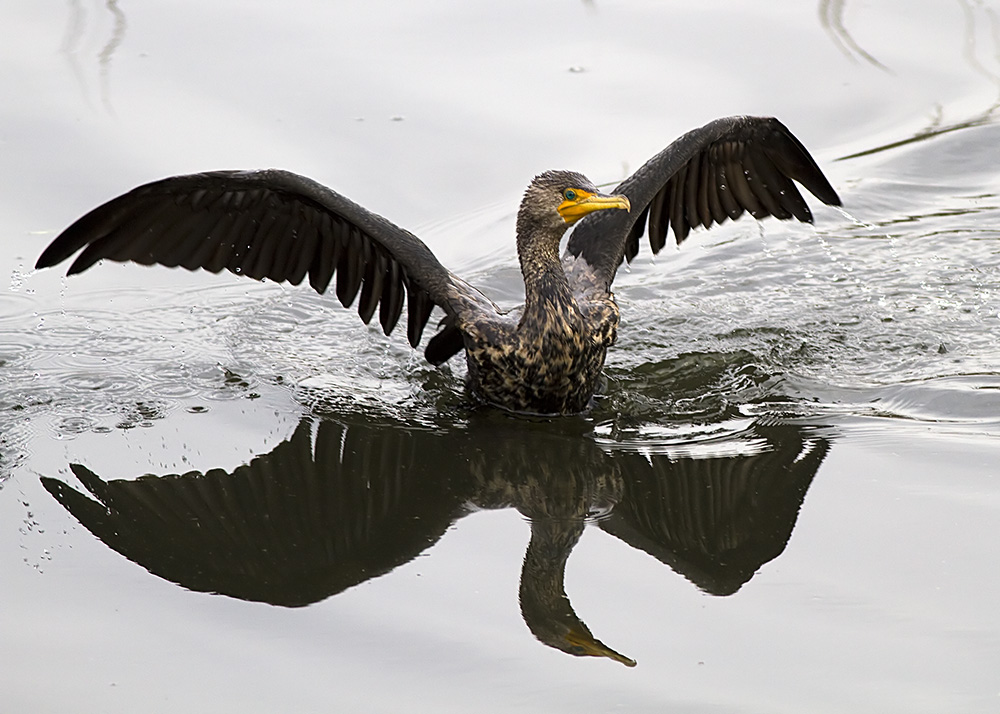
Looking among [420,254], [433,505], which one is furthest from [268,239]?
[433,505]

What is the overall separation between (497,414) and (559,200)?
39.5 inches

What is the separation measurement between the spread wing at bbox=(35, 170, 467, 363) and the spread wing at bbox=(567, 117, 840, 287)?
2.83 ft

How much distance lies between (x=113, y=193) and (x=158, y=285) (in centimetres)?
76

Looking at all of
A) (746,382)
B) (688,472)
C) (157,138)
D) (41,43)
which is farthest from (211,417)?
(41,43)

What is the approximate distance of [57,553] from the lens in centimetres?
461

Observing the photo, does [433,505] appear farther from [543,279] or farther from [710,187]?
[710,187]

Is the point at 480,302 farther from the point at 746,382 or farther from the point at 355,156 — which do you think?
the point at 355,156

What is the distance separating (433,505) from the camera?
5.02m

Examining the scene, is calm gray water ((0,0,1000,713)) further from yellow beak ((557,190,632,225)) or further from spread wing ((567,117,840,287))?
yellow beak ((557,190,632,225))

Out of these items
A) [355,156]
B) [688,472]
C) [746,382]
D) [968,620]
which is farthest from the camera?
[355,156]

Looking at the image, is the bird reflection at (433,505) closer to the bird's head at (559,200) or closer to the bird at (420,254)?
the bird at (420,254)

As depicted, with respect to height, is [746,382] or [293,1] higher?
[293,1]

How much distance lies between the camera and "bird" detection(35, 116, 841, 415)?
560cm

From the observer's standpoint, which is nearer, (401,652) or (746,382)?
(401,652)
